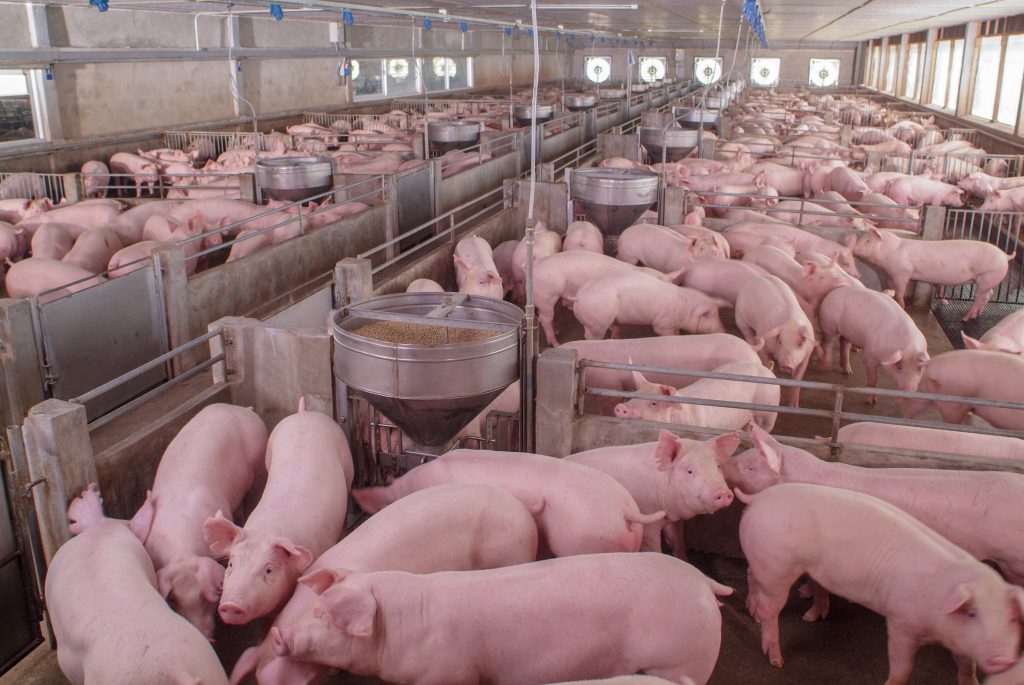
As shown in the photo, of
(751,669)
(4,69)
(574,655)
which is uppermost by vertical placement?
(4,69)

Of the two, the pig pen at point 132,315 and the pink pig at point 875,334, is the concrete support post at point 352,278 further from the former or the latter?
the pink pig at point 875,334

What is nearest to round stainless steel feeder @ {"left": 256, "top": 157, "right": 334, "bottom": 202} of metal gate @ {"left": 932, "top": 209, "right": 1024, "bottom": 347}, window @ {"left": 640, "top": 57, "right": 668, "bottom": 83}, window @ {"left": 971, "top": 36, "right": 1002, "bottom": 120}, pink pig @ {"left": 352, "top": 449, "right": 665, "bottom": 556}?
pink pig @ {"left": 352, "top": 449, "right": 665, "bottom": 556}

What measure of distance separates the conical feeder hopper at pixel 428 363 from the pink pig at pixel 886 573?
4.40ft

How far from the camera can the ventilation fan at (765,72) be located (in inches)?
Result: 1639

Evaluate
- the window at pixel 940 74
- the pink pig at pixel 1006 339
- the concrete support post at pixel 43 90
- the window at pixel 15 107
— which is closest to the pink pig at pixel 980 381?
the pink pig at pixel 1006 339

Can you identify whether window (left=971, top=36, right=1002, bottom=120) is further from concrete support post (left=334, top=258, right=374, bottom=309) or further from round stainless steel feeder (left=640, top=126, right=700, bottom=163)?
concrete support post (left=334, top=258, right=374, bottom=309)

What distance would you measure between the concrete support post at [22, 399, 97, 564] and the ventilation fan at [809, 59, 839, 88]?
42.1m

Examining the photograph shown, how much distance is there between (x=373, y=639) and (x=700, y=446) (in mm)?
1845

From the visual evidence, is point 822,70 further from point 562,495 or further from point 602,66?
point 562,495

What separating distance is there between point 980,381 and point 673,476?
9.37ft

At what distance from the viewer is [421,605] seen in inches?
123

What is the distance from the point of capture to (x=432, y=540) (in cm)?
358

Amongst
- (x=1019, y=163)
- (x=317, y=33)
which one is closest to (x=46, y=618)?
(x=1019, y=163)

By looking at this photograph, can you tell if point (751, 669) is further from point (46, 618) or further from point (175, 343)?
point (175, 343)
